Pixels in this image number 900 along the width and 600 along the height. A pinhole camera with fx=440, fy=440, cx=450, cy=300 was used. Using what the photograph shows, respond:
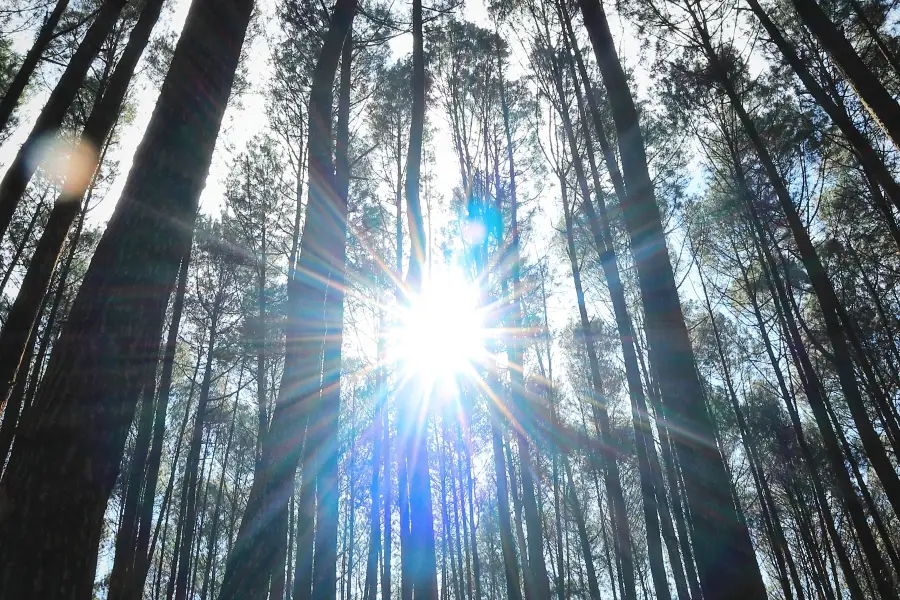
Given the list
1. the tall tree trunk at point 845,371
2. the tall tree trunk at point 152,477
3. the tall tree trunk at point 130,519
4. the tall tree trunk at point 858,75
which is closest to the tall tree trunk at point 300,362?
the tall tree trunk at point 130,519

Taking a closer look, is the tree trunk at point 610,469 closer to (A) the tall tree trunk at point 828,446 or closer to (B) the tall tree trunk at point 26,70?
(A) the tall tree trunk at point 828,446

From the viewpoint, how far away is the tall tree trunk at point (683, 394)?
255 cm

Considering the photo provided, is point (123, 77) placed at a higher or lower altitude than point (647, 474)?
higher

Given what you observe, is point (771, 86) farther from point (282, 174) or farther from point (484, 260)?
point (282, 174)

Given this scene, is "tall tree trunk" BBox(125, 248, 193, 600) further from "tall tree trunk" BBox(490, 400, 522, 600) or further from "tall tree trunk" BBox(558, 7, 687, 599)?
"tall tree trunk" BBox(558, 7, 687, 599)

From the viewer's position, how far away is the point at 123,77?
18.6 ft

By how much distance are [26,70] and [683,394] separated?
874 centimetres

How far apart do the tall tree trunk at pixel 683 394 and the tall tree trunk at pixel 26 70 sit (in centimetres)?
718

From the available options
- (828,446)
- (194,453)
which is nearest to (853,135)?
(828,446)

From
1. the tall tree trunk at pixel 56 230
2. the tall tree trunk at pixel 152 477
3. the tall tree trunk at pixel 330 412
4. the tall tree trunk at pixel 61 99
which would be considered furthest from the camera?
the tall tree trunk at pixel 152 477

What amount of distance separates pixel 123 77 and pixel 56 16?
230 cm

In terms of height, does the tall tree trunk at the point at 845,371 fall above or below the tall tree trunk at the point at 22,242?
below

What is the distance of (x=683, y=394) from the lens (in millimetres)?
2990

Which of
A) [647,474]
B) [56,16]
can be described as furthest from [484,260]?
[56,16]
